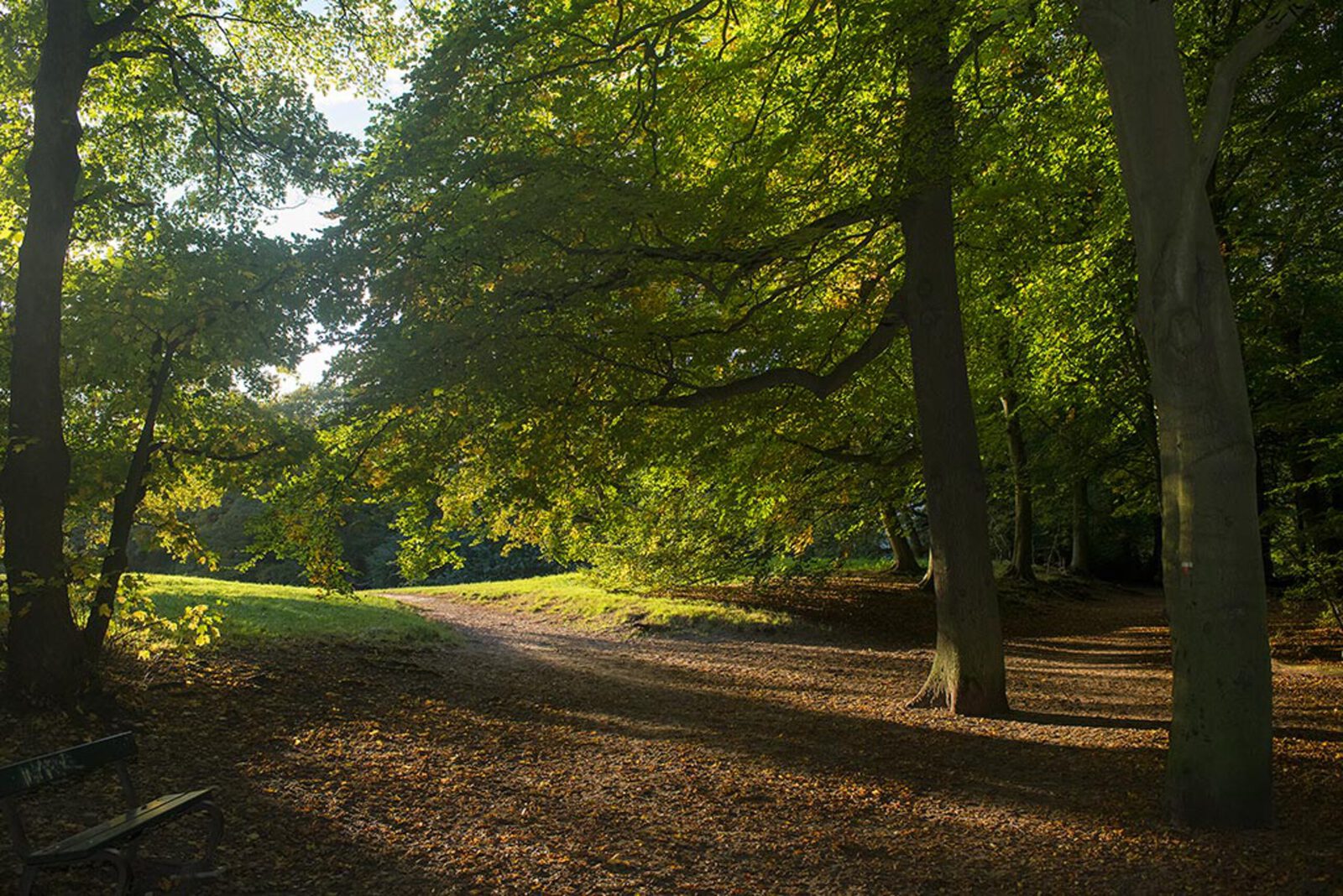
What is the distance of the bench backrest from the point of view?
3926mm

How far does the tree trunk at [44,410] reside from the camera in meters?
6.82

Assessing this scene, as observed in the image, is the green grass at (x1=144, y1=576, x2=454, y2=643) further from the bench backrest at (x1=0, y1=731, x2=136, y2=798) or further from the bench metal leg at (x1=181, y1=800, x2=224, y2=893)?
the bench metal leg at (x1=181, y1=800, x2=224, y2=893)

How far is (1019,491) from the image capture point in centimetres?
2267

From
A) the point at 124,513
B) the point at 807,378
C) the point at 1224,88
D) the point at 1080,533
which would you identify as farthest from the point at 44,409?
the point at 1080,533

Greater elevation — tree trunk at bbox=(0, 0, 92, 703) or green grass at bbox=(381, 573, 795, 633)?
tree trunk at bbox=(0, 0, 92, 703)

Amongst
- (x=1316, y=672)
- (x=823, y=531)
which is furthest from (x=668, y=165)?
(x=823, y=531)

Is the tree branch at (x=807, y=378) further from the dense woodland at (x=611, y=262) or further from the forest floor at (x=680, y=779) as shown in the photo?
the forest floor at (x=680, y=779)

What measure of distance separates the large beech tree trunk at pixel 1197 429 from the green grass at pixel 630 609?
12084 millimetres

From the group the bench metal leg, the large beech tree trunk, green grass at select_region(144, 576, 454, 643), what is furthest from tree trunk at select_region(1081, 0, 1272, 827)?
green grass at select_region(144, 576, 454, 643)

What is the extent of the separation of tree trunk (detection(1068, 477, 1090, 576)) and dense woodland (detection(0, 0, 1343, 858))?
1459cm

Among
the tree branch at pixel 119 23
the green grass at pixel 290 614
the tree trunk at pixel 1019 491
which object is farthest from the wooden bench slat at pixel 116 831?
the tree trunk at pixel 1019 491

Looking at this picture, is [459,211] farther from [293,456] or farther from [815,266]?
[815,266]

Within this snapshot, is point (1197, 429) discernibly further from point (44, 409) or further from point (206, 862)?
point (44, 409)

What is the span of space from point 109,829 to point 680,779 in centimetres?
394
